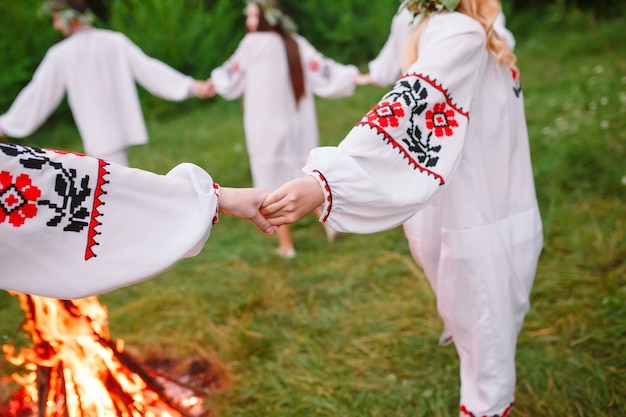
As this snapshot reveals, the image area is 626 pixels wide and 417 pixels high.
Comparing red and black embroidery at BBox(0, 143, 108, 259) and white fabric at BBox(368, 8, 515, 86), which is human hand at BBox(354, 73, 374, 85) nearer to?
white fabric at BBox(368, 8, 515, 86)

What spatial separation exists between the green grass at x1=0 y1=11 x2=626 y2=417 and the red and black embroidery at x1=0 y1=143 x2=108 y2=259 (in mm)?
1181

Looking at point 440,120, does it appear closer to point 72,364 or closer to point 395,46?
point 395,46

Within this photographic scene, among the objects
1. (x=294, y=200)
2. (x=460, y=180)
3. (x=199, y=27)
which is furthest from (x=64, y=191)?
(x=199, y=27)

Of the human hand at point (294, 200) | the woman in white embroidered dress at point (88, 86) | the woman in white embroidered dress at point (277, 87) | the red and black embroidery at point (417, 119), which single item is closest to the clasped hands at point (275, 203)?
the human hand at point (294, 200)

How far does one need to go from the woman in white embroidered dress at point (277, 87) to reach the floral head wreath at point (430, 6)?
2.18m

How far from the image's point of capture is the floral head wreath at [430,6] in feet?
6.04

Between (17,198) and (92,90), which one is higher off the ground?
(17,198)

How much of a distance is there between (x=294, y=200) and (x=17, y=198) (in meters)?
0.69

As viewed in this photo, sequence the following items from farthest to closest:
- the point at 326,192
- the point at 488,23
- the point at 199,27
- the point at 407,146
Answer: the point at 199,27, the point at 488,23, the point at 407,146, the point at 326,192

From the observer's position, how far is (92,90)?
427 cm

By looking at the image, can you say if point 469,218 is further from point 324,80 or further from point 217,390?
point 324,80

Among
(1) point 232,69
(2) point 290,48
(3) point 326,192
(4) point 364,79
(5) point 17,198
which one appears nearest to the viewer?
(5) point 17,198

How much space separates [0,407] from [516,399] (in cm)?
228

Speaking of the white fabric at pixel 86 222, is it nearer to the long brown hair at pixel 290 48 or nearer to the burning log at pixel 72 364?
the burning log at pixel 72 364
